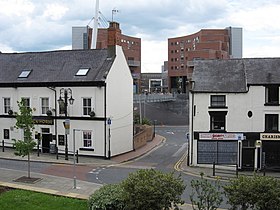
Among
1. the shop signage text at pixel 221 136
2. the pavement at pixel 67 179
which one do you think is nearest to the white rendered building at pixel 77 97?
the pavement at pixel 67 179

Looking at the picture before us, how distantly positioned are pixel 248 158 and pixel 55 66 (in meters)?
19.5

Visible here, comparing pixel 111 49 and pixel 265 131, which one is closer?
pixel 265 131

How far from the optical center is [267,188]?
13797mm

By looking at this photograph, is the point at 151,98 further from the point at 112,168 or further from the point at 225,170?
the point at 112,168

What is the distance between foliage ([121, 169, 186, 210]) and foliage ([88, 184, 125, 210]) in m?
0.55

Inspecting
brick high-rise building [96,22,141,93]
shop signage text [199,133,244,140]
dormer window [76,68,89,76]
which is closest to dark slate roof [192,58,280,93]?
shop signage text [199,133,244,140]

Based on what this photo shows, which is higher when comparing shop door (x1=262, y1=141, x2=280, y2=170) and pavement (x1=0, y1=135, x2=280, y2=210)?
shop door (x1=262, y1=141, x2=280, y2=170)

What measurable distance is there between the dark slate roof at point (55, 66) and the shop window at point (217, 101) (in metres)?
9.34

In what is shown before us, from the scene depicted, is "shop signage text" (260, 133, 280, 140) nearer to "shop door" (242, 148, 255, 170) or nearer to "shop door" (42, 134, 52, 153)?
"shop door" (242, 148, 255, 170)

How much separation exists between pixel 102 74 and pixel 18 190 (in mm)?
16513

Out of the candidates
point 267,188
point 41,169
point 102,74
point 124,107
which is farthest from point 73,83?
point 267,188

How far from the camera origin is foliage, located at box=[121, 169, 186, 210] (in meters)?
14.0

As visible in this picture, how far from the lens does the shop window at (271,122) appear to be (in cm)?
2984

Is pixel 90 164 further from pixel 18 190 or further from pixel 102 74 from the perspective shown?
pixel 18 190
